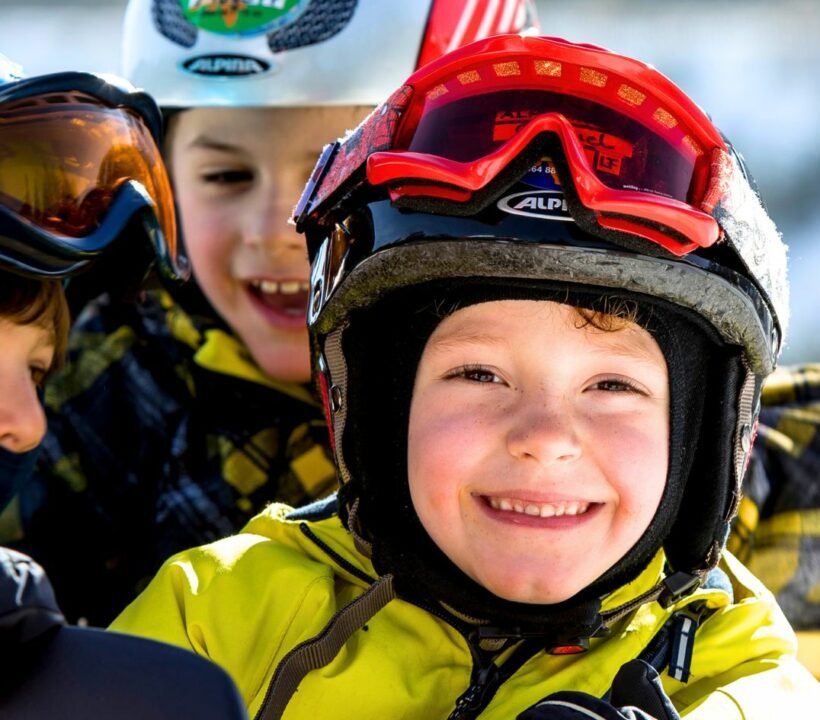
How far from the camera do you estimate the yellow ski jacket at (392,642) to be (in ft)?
Answer: 6.93

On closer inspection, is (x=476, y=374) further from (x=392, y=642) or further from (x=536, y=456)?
(x=392, y=642)

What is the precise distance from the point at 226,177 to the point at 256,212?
0.14 meters

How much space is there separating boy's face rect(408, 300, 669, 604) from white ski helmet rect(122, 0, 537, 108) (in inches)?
50.0

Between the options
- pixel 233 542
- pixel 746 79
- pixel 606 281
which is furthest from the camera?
pixel 746 79

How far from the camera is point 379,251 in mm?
2162

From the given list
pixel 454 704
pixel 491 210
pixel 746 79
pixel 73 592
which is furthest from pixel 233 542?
pixel 746 79

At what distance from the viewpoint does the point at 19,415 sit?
2396mm

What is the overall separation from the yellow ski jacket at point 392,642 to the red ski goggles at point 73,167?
0.59m

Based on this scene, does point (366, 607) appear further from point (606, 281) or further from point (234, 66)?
point (234, 66)

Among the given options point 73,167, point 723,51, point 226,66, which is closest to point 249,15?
point 226,66

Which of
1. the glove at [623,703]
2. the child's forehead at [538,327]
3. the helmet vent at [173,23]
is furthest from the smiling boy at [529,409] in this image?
the helmet vent at [173,23]

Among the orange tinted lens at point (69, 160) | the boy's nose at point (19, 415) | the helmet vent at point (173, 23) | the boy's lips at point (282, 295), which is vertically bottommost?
the boy's nose at point (19, 415)

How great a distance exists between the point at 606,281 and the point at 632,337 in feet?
0.39

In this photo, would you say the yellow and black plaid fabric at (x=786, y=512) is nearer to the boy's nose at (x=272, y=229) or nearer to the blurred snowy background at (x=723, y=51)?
the boy's nose at (x=272, y=229)
